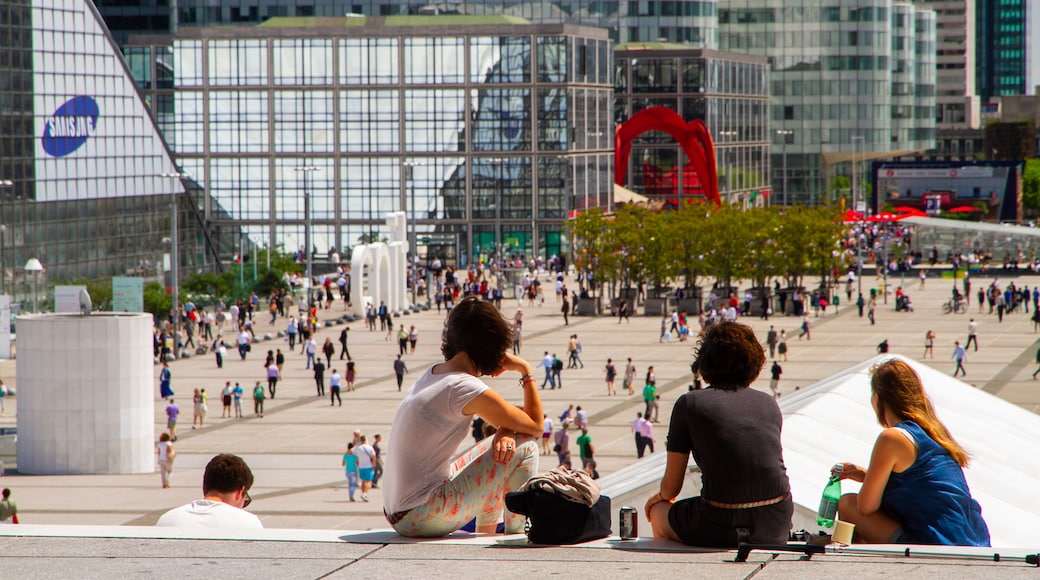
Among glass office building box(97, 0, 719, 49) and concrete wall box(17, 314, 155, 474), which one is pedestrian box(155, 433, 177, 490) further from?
glass office building box(97, 0, 719, 49)

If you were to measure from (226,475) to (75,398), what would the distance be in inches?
964

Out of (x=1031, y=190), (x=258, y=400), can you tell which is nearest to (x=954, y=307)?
(x=258, y=400)

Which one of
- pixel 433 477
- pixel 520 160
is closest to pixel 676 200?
pixel 520 160

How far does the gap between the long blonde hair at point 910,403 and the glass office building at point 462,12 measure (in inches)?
4783

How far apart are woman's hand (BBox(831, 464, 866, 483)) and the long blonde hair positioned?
43 centimetres

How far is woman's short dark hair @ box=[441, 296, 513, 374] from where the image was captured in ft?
26.1

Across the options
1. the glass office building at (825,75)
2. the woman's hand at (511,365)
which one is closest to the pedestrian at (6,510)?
the woman's hand at (511,365)

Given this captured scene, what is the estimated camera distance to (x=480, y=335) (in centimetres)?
796

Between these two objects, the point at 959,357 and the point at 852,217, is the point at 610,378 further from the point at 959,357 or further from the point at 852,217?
the point at 852,217

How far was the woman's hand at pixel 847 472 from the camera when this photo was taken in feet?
26.0

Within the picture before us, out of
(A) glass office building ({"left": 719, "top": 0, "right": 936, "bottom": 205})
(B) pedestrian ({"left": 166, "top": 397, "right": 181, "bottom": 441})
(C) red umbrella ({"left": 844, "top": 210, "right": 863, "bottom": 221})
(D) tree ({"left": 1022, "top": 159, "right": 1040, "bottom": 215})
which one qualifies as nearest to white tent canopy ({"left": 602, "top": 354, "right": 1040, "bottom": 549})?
(B) pedestrian ({"left": 166, "top": 397, "right": 181, "bottom": 441})

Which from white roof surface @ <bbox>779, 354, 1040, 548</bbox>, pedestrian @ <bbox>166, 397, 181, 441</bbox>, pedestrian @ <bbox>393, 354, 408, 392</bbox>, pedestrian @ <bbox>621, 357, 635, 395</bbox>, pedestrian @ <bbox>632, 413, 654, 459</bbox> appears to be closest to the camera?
white roof surface @ <bbox>779, 354, 1040, 548</bbox>

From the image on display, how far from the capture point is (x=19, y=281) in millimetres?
69188

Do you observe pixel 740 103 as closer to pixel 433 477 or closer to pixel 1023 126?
pixel 1023 126
